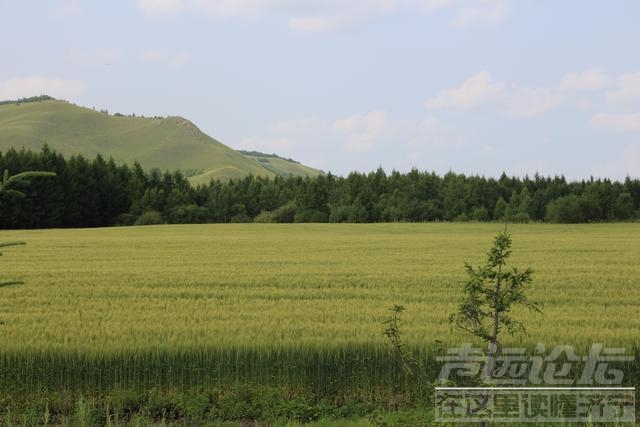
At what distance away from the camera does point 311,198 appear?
94438mm

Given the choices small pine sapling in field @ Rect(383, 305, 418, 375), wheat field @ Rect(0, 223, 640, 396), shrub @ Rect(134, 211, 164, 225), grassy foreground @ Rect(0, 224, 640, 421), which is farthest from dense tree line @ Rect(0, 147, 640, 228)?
small pine sapling in field @ Rect(383, 305, 418, 375)

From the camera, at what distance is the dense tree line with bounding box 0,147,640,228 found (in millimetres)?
72938

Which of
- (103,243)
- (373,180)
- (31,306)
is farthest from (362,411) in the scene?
(373,180)

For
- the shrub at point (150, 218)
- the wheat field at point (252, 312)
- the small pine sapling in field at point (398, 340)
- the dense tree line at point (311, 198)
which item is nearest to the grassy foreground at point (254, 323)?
the wheat field at point (252, 312)

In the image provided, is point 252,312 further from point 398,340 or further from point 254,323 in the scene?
point 398,340

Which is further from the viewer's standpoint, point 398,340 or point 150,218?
point 150,218

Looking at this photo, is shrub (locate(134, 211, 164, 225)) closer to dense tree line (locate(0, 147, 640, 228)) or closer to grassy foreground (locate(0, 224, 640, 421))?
Result: dense tree line (locate(0, 147, 640, 228))

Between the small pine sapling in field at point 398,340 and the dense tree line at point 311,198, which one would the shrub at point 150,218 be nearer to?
the dense tree line at point 311,198

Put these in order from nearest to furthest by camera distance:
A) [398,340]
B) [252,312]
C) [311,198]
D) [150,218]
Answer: [398,340] → [252,312] → [150,218] → [311,198]

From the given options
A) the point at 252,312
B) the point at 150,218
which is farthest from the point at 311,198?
the point at 252,312

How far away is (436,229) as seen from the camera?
63438mm

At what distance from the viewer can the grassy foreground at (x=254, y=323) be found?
9203 millimetres

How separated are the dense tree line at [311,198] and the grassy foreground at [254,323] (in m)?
50.0

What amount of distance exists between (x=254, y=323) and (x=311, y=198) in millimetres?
82714
